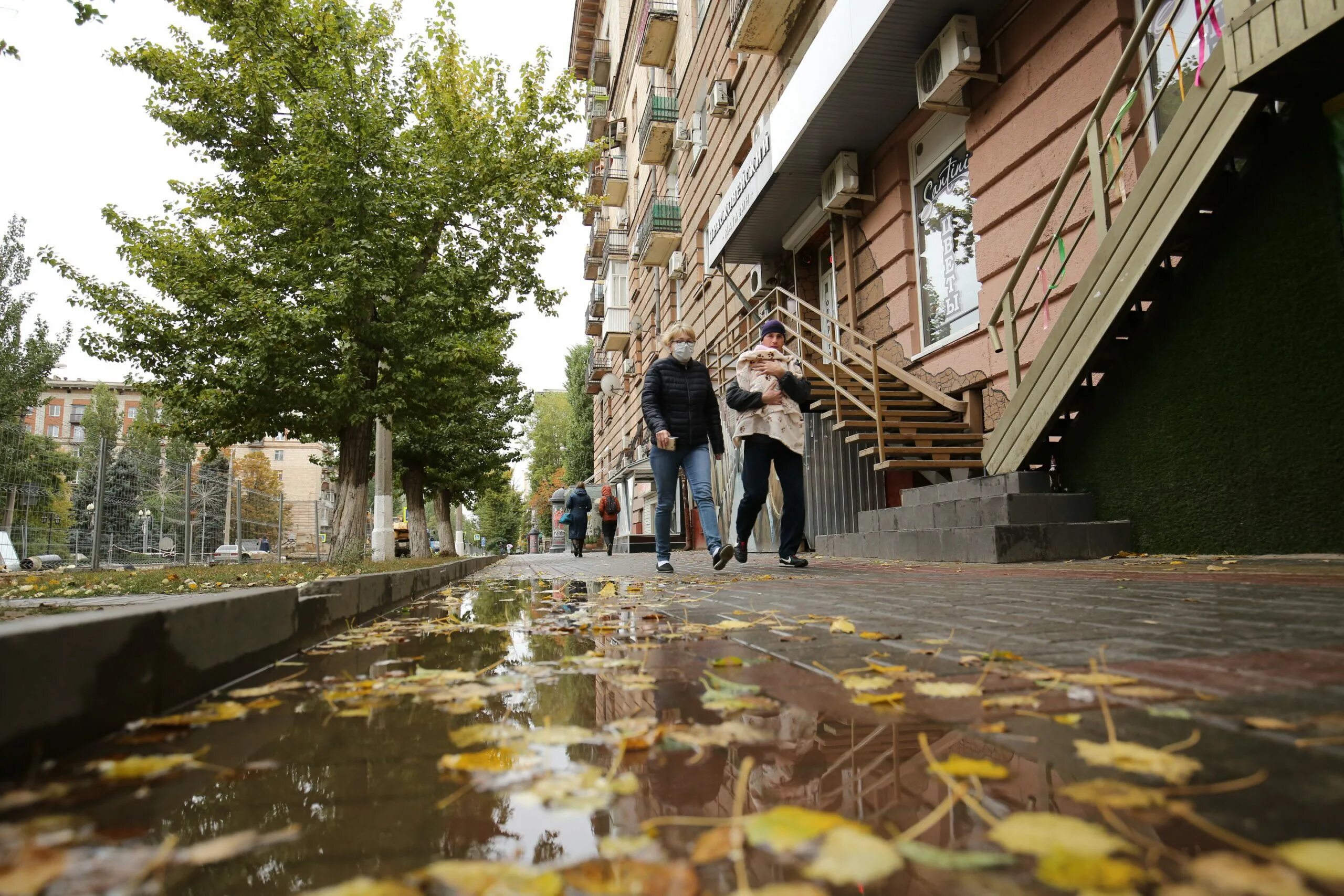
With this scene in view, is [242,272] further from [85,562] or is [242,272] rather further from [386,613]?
[386,613]

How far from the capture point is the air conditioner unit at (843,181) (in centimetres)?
1034

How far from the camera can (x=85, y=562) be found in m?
12.8

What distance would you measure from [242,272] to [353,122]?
292 cm

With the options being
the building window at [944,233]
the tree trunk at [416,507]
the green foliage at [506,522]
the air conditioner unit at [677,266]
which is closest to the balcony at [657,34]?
the air conditioner unit at [677,266]

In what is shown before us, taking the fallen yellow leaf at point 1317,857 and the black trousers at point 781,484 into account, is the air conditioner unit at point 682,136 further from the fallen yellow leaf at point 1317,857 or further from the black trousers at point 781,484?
the fallen yellow leaf at point 1317,857

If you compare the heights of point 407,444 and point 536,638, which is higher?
point 407,444

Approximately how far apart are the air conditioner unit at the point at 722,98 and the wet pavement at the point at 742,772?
15247 mm

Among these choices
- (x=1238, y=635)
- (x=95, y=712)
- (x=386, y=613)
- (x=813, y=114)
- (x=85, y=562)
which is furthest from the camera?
(x=85, y=562)

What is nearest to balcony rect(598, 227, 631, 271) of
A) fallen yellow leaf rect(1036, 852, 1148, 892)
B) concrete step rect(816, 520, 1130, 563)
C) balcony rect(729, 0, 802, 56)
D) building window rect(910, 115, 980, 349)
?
balcony rect(729, 0, 802, 56)

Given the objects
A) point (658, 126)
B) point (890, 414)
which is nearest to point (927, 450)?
point (890, 414)

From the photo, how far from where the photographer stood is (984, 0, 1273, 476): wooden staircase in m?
4.97

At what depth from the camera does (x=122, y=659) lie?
4.86ft

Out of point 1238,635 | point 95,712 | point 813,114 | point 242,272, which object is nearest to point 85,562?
point 242,272

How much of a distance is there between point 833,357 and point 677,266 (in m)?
12.0
